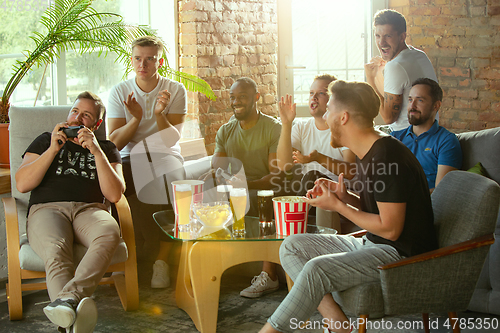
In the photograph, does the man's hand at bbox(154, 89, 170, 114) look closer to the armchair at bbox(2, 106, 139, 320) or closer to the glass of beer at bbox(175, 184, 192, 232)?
the armchair at bbox(2, 106, 139, 320)

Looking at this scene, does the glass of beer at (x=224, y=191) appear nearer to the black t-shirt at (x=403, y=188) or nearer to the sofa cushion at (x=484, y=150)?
the black t-shirt at (x=403, y=188)

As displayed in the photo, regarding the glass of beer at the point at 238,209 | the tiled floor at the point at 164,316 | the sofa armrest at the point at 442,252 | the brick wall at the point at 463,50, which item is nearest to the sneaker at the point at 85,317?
the tiled floor at the point at 164,316

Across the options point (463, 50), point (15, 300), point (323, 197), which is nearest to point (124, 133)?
point (15, 300)

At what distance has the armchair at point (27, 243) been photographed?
2041 mm

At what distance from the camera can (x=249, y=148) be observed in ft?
9.11

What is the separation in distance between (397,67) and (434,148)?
0.59 metres

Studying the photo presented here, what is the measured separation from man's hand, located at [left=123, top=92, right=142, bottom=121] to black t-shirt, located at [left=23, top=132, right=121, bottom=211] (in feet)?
1.39

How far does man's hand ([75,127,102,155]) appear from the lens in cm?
216

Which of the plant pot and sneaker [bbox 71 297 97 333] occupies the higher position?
the plant pot

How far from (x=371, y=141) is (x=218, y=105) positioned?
2.39 metres

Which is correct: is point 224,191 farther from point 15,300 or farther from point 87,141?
point 15,300

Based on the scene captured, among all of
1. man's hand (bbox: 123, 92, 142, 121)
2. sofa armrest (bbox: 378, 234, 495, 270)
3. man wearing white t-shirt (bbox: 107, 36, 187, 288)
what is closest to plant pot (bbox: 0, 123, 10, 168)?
man wearing white t-shirt (bbox: 107, 36, 187, 288)

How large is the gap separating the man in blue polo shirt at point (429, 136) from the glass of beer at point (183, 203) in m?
1.27

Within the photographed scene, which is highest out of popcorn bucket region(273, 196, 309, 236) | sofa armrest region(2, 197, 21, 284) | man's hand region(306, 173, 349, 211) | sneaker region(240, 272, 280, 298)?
man's hand region(306, 173, 349, 211)
